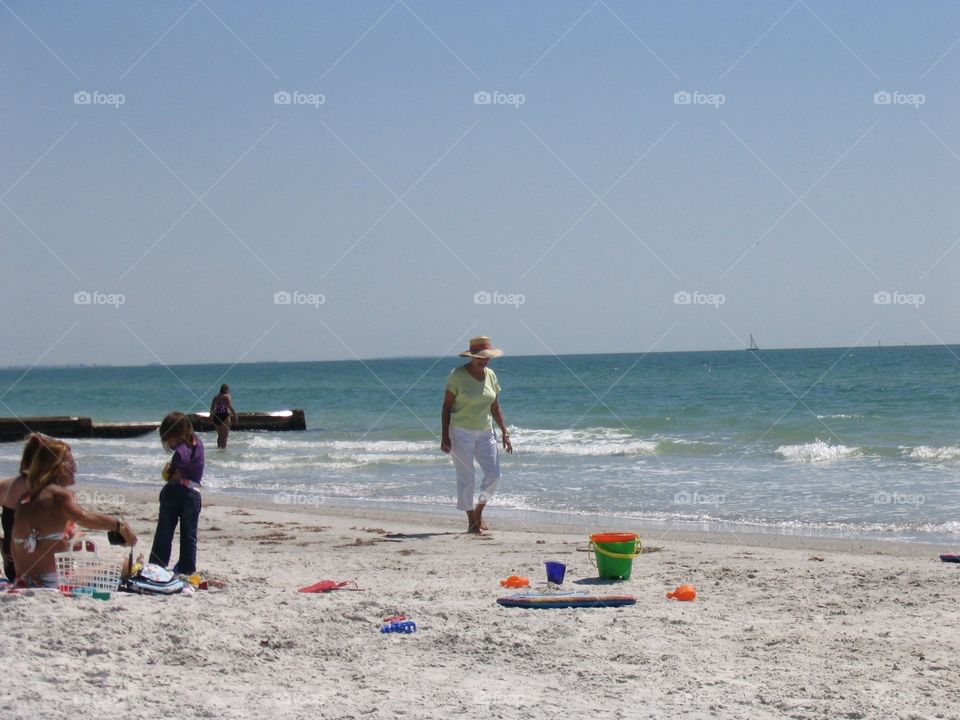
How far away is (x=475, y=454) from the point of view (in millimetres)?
9398

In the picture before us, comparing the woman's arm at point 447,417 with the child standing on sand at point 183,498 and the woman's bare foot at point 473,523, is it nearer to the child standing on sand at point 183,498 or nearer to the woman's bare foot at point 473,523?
the woman's bare foot at point 473,523

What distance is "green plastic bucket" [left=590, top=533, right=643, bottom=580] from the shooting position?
714 centimetres

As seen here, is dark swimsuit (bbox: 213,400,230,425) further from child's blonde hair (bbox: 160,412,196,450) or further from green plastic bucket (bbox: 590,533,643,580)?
green plastic bucket (bbox: 590,533,643,580)

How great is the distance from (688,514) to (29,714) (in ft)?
26.7

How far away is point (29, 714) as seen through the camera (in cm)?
392

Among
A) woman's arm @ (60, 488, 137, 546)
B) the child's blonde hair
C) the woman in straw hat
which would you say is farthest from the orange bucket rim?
woman's arm @ (60, 488, 137, 546)

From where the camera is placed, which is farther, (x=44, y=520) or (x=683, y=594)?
(x=683, y=594)

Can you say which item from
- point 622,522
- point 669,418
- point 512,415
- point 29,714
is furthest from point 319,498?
point 512,415

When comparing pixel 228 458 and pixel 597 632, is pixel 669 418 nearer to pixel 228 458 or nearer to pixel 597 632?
pixel 228 458

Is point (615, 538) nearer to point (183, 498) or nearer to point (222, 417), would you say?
point (183, 498)

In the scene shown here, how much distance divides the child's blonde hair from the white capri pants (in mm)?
3069

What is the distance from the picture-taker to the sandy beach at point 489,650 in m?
4.27

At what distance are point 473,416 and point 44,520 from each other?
434 centimetres

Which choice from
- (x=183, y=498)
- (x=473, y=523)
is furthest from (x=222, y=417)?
(x=183, y=498)
